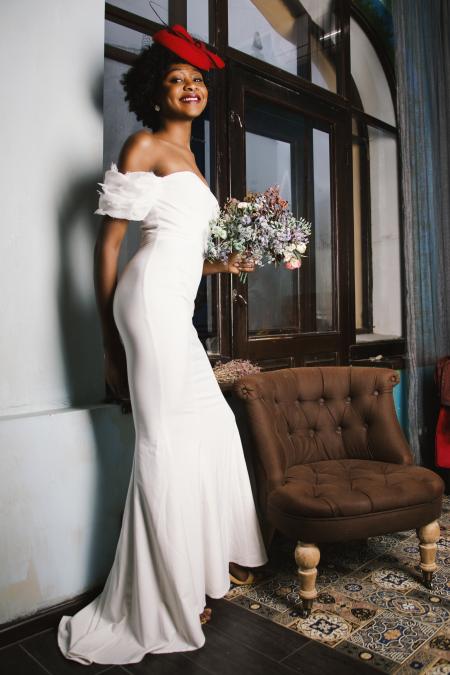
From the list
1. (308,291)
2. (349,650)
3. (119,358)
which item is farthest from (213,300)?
(349,650)

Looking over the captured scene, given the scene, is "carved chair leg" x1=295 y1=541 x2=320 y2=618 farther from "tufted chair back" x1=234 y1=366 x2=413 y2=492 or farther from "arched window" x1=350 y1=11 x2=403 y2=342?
→ "arched window" x1=350 y1=11 x2=403 y2=342

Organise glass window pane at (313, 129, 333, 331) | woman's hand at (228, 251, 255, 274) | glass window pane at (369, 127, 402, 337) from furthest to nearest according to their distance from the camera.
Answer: glass window pane at (369, 127, 402, 337)
glass window pane at (313, 129, 333, 331)
woman's hand at (228, 251, 255, 274)

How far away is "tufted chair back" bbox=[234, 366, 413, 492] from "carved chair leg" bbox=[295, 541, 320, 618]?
46cm

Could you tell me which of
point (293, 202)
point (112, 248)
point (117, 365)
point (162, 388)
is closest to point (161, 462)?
point (162, 388)

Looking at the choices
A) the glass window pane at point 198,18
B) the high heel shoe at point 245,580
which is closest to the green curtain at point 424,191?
the glass window pane at point 198,18

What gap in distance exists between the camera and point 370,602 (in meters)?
2.20

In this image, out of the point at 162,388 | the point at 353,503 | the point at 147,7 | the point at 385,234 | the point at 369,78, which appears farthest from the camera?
the point at 385,234

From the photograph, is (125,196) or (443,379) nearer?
(125,196)

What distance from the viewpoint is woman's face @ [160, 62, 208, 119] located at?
7.03ft

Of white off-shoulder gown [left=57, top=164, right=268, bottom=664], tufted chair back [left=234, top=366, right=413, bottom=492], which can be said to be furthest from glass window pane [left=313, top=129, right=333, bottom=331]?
white off-shoulder gown [left=57, top=164, right=268, bottom=664]

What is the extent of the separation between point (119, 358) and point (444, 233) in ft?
10.0

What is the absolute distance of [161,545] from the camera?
1.86 meters

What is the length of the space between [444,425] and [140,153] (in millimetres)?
2664

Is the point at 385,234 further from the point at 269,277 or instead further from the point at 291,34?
the point at 291,34
